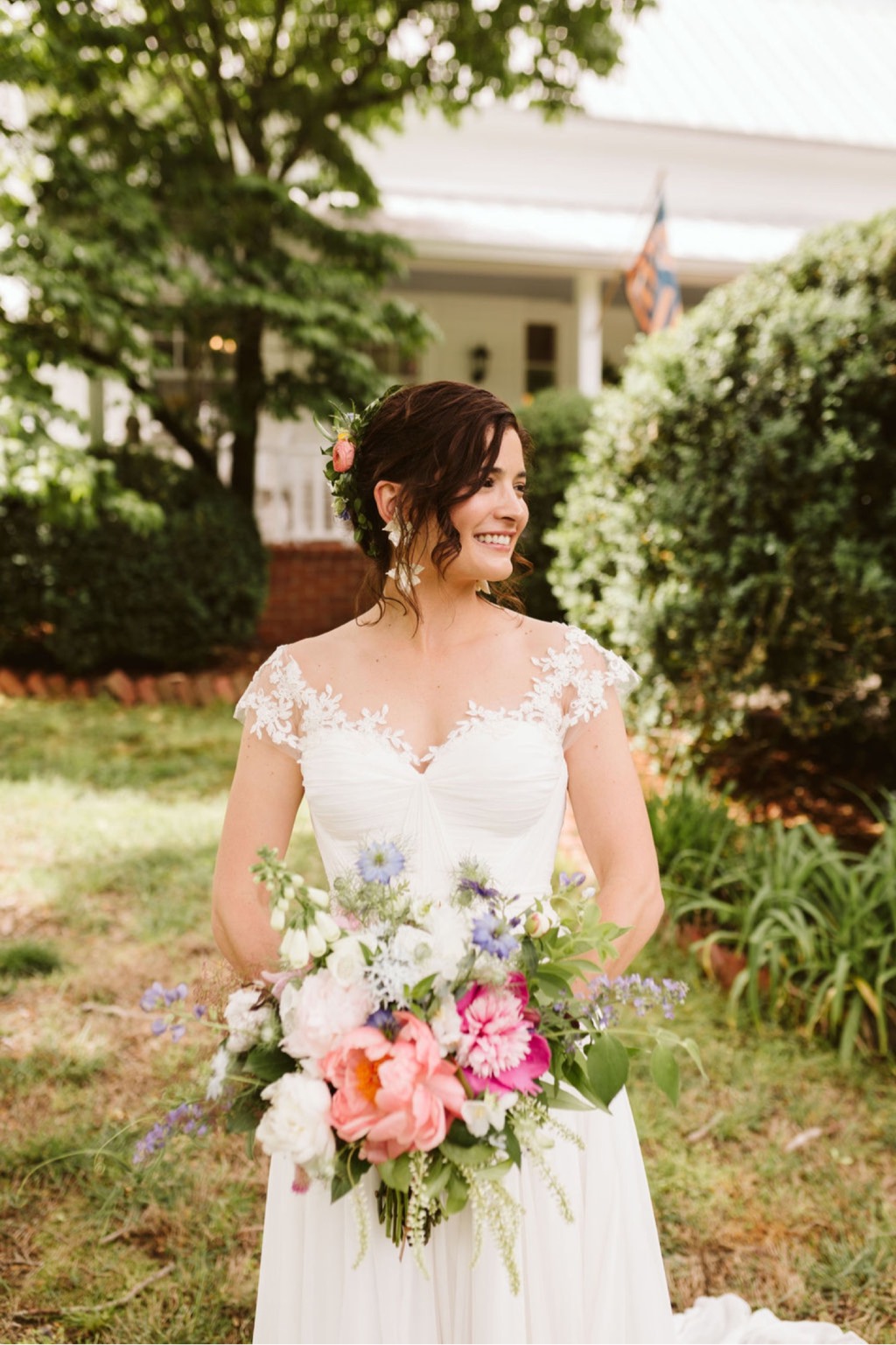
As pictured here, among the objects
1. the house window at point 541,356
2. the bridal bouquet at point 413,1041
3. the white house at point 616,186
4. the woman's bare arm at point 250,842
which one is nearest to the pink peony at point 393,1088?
the bridal bouquet at point 413,1041

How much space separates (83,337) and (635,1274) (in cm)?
886

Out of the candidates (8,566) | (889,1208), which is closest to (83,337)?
(8,566)

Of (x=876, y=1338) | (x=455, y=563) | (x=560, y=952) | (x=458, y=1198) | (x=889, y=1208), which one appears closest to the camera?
(x=458, y=1198)

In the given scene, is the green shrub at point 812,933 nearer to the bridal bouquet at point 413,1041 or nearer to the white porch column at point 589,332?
the bridal bouquet at point 413,1041

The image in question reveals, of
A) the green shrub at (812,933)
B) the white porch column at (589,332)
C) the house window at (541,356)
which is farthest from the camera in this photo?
the house window at (541,356)

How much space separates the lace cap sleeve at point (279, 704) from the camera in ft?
7.21

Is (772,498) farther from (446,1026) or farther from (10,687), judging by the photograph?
(10,687)

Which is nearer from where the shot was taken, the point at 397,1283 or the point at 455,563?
the point at 397,1283

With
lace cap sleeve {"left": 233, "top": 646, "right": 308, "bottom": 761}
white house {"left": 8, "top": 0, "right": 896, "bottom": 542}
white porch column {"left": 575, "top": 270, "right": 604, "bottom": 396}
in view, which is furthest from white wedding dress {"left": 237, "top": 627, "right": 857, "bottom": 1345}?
white porch column {"left": 575, "top": 270, "right": 604, "bottom": 396}

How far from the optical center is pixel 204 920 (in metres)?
5.09

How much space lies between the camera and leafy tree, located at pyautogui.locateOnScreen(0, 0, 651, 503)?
8.41 m

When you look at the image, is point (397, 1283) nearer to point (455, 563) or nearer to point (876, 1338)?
point (455, 563)

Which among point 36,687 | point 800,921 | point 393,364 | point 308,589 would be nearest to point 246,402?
point 308,589

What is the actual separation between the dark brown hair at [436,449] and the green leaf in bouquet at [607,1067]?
1.01 m
